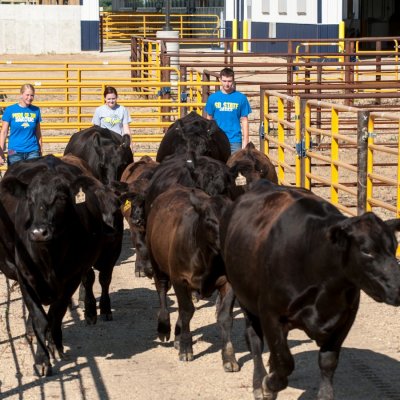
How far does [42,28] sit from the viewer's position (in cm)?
4809

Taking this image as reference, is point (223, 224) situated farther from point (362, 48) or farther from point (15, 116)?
point (362, 48)

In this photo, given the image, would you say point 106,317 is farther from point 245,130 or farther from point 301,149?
point 301,149

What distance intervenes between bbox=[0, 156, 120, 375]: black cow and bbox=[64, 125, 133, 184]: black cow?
361cm

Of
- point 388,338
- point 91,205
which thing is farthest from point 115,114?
point 388,338

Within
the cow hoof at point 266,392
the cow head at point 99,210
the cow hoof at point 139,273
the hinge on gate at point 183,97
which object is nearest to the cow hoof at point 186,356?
the cow head at point 99,210

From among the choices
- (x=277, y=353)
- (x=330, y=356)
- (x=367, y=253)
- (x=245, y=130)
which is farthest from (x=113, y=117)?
(x=367, y=253)

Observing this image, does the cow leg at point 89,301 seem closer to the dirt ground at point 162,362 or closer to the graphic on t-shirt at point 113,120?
the dirt ground at point 162,362

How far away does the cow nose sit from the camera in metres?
8.04

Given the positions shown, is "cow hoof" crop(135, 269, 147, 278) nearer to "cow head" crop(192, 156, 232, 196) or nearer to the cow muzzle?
"cow head" crop(192, 156, 232, 196)

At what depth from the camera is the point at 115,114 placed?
14.0 m

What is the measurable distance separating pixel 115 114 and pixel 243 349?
5746 millimetres

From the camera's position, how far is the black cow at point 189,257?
8164 mm

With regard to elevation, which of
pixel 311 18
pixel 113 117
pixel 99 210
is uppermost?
pixel 311 18

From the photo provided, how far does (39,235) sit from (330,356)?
2419 millimetres
